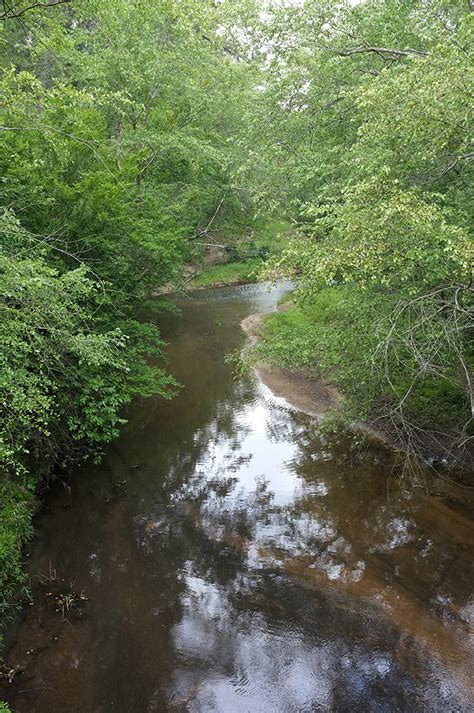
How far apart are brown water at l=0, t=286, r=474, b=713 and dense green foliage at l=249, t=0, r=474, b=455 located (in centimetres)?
209

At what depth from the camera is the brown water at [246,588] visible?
6.42 m

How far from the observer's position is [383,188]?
7332 millimetres

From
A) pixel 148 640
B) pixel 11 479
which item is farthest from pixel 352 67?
pixel 148 640

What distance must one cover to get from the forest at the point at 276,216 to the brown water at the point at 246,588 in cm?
104

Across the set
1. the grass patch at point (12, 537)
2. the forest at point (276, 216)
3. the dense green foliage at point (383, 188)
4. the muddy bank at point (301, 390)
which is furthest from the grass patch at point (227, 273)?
the grass patch at point (12, 537)

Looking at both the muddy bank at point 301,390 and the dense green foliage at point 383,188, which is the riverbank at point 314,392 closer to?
the muddy bank at point 301,390

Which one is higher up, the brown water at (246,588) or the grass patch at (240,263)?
the grass patch at (240,263)

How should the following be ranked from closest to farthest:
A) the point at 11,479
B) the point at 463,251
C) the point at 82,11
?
the point at 463,251, the point at 11,479, the point at 82,11

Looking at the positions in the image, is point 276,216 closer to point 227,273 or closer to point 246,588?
point 246,588

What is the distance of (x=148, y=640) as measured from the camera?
7152 millimetres

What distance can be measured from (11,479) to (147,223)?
7.56 m

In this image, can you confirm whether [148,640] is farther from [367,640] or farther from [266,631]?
[367,640]

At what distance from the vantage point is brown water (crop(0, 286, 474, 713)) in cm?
642

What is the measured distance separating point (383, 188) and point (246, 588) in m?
6.73
